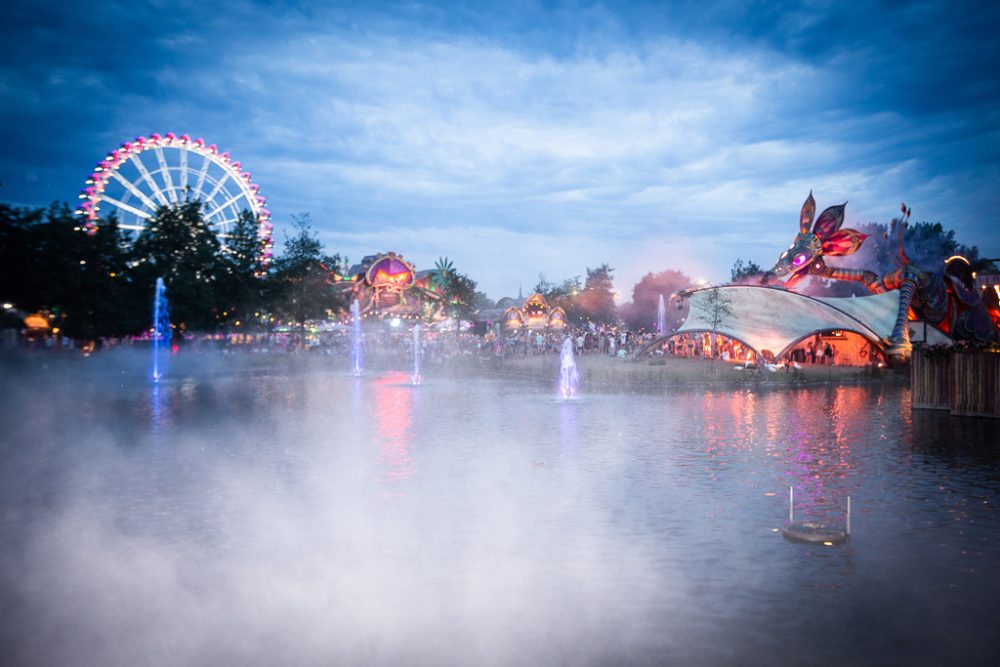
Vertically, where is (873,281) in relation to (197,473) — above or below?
above

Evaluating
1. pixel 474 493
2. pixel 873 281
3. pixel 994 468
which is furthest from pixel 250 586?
pixel 873 281

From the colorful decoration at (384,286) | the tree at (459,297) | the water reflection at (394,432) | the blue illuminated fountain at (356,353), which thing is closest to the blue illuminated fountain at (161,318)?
the blue illuminated fountain at (356,353)

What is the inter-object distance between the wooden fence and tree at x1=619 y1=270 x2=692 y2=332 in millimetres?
93506

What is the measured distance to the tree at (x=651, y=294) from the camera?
4658 inches

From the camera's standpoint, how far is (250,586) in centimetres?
657

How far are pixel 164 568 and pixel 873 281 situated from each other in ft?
157

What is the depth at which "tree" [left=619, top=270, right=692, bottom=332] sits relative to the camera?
118 meters

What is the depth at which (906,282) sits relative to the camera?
1646 inches

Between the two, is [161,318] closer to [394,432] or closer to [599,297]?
[394,432]

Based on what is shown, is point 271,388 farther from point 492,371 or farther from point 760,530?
point 760,530

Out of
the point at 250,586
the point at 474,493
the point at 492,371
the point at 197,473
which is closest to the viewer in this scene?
the point at 250,586

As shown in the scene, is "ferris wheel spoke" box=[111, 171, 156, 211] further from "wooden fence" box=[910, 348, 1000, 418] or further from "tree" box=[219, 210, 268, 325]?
"wooden fence" box=[910, 348, 1000, 418]

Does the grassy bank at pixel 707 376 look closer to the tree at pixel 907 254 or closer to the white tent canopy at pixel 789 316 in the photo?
the white tent canopy at pixel 789 316

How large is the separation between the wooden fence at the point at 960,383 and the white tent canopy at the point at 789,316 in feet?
65.1
